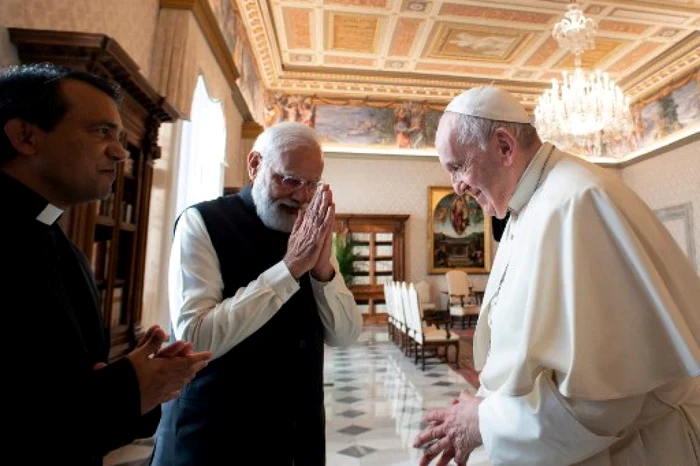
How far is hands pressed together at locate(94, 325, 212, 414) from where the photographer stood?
0.97 metres

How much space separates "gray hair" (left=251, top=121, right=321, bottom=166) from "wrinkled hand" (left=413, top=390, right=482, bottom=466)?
1.03 m

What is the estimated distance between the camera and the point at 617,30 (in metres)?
9.03

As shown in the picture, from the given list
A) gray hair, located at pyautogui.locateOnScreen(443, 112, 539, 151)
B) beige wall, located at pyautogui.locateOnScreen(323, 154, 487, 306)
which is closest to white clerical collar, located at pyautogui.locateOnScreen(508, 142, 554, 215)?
gray hair, located at pyautogui.locateOnScreen(443, 112, 539, 151)

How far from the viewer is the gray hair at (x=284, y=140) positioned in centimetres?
156

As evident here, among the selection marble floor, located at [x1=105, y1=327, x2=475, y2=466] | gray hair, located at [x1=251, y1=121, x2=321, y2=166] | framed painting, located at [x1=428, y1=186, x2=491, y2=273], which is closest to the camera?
gray hair, located at [x1=251, y1=121, x2=321, y2=166]

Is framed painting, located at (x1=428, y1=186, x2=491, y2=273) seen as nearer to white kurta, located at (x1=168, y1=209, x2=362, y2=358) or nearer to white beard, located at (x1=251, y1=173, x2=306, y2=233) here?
white beard, located at (x1=251, y1=173, x2=306, y2=233)

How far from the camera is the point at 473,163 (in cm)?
149

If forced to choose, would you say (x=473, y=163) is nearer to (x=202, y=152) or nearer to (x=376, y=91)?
(x=202, y=152)

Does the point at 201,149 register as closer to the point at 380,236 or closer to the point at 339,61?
the point at 339,61

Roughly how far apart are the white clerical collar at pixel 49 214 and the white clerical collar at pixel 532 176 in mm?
1371

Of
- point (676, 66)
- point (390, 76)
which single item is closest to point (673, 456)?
point (390, 76)

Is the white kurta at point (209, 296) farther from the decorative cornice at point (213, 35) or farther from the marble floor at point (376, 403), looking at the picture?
the decorative cornice at point (213, 35)

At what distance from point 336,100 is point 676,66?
8.44 meters

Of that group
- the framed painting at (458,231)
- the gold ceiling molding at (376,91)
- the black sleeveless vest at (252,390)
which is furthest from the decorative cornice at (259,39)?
the black sleeveless vest at (252,390)
